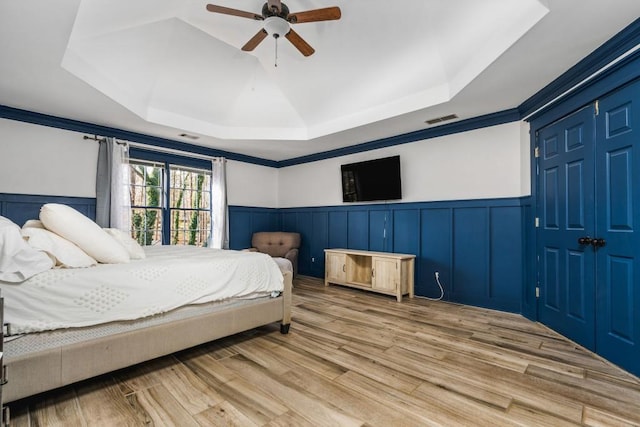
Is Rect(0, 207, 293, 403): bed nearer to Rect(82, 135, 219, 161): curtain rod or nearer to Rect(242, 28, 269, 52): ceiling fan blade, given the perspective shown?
Rect(242, 28, 269, 52): ceiling fan blade

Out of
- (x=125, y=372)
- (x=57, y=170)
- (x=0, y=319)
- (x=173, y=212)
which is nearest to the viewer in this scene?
(x=0, y=319)

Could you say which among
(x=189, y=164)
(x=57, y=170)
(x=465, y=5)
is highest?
(x=465, y=5)

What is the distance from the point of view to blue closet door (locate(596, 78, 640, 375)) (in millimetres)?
2150

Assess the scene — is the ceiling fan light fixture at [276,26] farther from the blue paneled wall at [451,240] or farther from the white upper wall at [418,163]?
the blue paneled wall at [451,240]

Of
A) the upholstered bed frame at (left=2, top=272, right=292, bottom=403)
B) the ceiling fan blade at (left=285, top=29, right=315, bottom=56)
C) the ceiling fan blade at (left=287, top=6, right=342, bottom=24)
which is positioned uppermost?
the ceiling fan blade at (left=287, top=6, right=342, bottom=24)

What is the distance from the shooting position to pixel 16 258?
161cm

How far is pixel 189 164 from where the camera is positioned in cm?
530

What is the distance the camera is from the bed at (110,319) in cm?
158

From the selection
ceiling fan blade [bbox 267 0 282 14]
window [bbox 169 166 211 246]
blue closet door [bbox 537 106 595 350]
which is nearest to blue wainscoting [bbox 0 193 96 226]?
window [bbox 169 166 211 246]

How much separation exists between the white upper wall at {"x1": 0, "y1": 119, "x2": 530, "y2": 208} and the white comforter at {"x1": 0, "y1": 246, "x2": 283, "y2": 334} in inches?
114

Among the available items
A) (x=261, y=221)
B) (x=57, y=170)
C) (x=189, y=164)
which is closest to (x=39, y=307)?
(x=57, y=170)

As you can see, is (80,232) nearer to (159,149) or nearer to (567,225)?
(159,149)

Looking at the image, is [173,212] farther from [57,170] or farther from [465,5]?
[465,5]

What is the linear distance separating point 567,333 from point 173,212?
5.40 m
